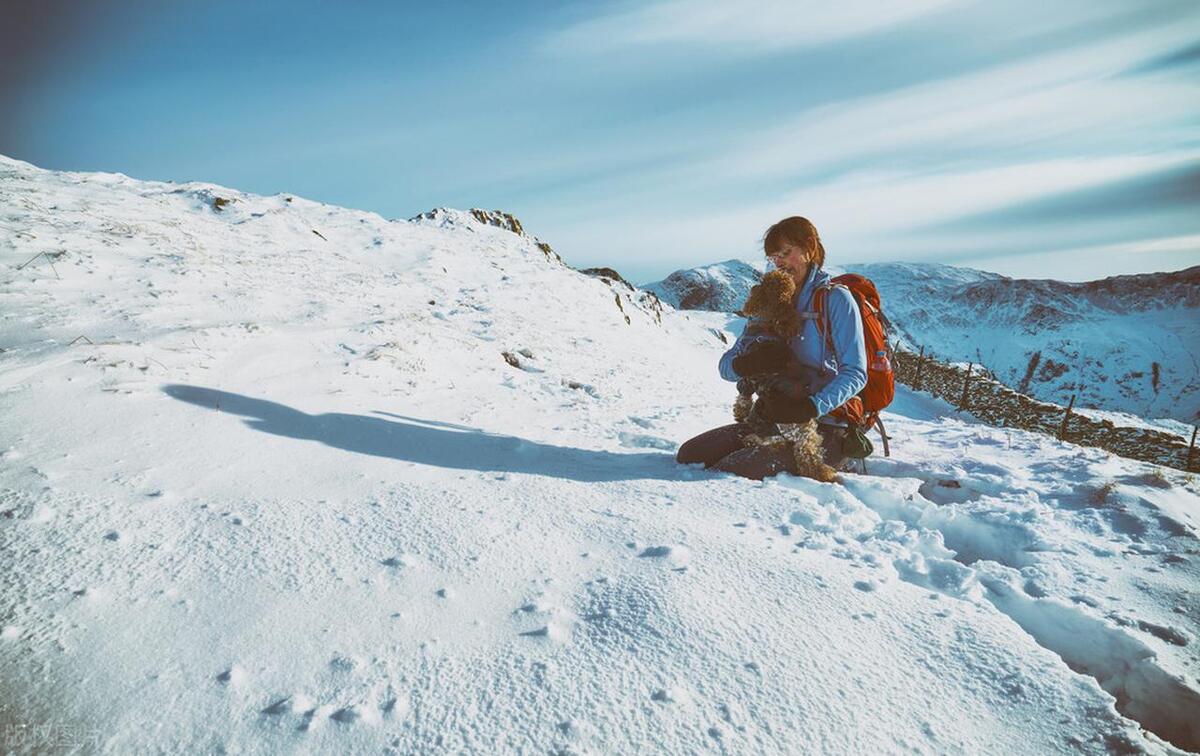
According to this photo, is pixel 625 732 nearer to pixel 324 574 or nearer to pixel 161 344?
pixel 324 574

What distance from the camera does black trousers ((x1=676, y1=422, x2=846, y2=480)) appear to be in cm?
379

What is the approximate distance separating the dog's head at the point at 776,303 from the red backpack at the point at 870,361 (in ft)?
0.57

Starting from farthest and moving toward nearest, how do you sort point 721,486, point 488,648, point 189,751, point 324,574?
point 721,486
point 324,574
point 488,648
point 189,751

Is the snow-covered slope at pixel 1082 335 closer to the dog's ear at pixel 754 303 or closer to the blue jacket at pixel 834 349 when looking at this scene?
the blue jacket at pixel 834 349

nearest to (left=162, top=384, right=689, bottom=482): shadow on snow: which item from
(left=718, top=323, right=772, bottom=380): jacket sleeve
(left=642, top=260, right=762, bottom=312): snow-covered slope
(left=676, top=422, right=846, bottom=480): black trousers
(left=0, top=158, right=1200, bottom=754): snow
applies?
(left=0, top=158, right=1200, bottom=754): snow

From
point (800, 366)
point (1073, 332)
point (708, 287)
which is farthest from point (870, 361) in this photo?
point (1073, 332)

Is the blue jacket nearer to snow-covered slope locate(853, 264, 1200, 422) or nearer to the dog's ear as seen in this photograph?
the dog's ear

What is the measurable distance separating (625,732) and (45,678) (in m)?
1.87

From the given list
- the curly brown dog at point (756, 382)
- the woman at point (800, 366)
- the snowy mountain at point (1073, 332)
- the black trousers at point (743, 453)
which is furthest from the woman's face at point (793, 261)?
the snowy mountain at point (1073, 332)

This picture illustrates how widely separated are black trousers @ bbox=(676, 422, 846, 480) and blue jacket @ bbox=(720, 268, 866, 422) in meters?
0.22

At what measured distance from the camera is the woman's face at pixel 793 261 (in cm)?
389

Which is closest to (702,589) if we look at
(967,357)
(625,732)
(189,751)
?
(625,732)

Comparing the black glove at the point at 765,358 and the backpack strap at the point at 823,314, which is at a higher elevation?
the backpack strap at the point at 823,314

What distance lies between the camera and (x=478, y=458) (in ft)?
12.7
